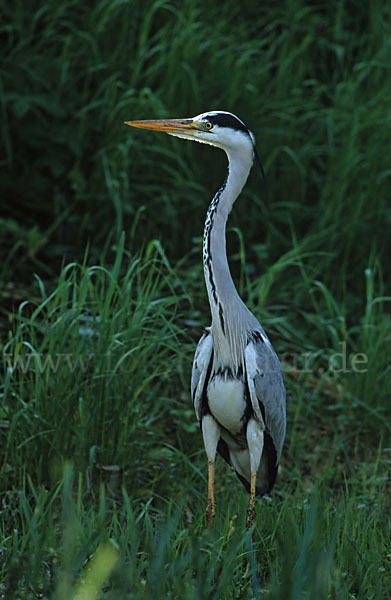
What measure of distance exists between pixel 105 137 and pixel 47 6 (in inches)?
40.4

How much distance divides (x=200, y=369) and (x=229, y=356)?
0.47 ft

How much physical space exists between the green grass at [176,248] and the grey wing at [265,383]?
0.39 meters

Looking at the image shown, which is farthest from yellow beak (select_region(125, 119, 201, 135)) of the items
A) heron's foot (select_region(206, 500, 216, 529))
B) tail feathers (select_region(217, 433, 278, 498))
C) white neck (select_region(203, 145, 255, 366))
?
heron's foot (select_region(206, 500, 216, 529))

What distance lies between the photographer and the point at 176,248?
589cm

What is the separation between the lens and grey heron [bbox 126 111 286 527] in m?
3.53

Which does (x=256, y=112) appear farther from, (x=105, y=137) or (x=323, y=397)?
(x=323, y=397)

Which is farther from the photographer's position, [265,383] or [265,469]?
[265,469]

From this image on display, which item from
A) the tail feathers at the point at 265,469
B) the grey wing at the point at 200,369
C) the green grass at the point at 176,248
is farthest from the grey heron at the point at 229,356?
the green grass at the point at 176,248

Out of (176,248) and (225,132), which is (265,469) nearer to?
(225,132)

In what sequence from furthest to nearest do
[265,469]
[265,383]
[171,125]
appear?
[265,469]
[171,125]
[265,383]

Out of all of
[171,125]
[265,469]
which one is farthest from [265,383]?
[171,125]

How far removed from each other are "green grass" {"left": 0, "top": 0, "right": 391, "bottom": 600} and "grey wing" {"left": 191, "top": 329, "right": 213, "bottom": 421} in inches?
17.8

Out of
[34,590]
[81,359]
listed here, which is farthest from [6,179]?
[34,590]

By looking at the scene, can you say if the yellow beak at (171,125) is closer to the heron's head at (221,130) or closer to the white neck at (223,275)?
the heron's head at (221,130)
